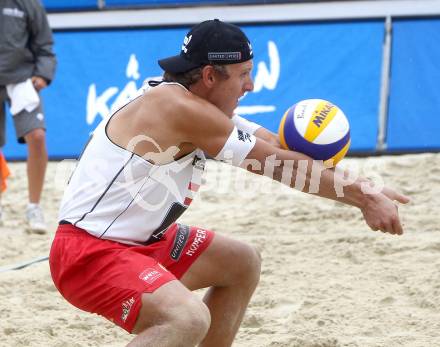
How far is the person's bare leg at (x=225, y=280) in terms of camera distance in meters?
3.45

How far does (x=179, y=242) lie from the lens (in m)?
3.45

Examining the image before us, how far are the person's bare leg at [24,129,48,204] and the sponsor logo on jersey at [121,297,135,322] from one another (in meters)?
3.09

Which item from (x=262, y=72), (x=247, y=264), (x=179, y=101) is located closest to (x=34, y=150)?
(x=262, y=72)

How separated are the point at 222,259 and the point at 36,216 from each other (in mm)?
2731

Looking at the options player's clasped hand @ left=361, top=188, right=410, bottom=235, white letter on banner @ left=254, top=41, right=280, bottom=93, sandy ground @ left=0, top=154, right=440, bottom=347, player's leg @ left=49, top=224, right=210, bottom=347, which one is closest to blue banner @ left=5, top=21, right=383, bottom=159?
white letter on banner @ left=254, top=41, right=280, bottom=93

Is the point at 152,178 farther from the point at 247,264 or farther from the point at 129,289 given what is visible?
the point at 247,264

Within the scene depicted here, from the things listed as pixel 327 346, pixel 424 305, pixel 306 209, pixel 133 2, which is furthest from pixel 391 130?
pixel 327 346

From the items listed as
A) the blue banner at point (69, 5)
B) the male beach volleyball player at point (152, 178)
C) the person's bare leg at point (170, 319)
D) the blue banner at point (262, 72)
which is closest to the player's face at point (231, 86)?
the male beach volleyball player at point (152, 178)

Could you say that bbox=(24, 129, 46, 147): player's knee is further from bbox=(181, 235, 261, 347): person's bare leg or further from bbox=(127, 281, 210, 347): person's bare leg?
bbox=(127, 281, 210, 347): person's bare leg

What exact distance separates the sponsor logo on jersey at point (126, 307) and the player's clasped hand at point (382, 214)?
34.9 inches

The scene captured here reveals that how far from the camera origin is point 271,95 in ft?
24.0

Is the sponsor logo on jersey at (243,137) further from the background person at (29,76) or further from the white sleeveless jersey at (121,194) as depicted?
the background person at (29,76)

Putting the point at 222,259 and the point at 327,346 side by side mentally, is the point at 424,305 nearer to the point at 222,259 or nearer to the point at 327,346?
the point at 327,346

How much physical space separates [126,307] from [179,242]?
0.50 meters
